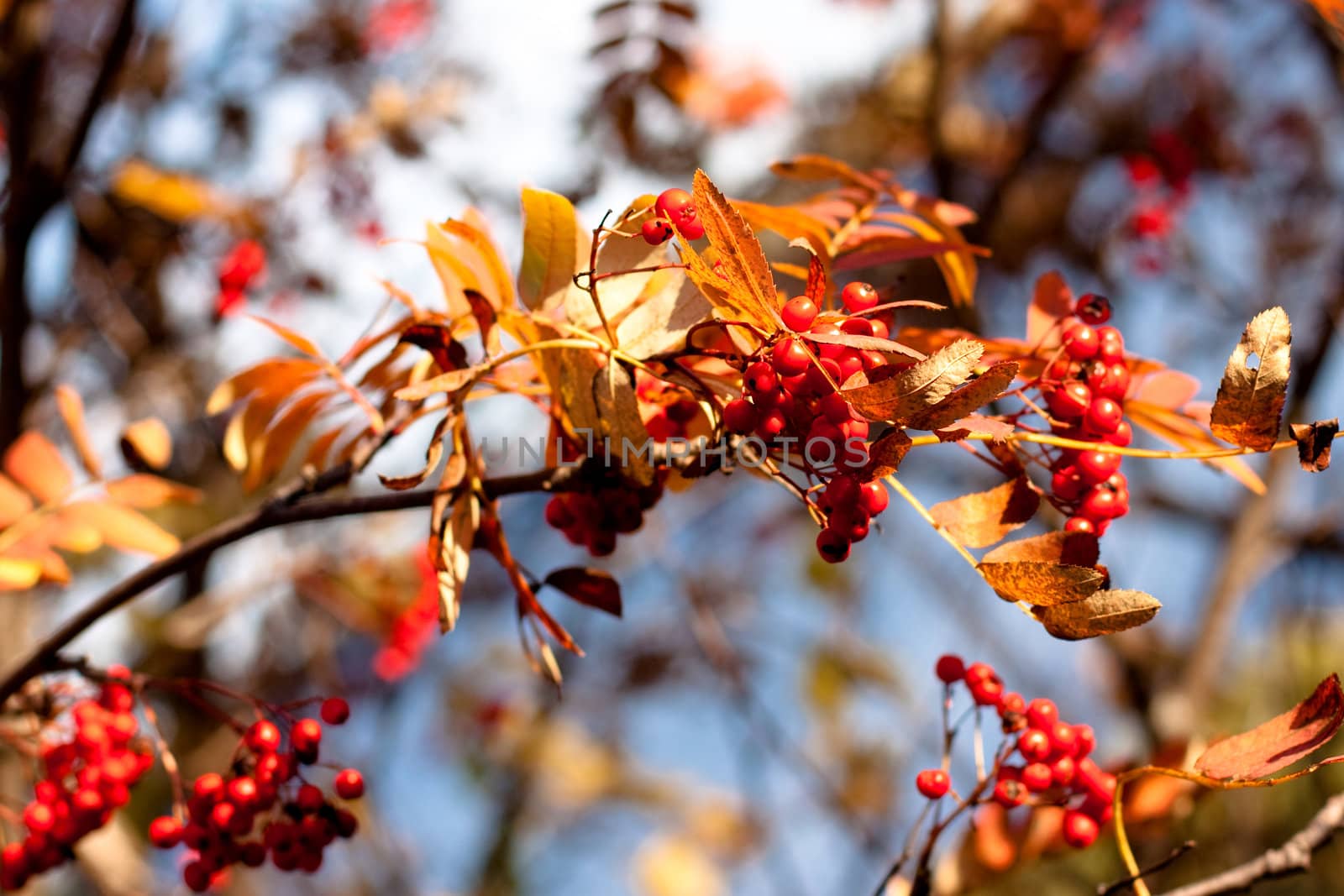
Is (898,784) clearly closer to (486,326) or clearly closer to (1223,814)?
(1223,814)

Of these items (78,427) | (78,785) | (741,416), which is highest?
(741,416)

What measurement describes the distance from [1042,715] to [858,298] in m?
0.41

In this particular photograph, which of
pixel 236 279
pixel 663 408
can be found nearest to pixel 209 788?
pixel 663 408

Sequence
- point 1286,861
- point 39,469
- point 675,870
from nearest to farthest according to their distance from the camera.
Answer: point 1286,861
point 39,469
point 675,870

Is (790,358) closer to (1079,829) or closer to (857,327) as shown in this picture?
(857,327)

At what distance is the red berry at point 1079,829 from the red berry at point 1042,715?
99 mm

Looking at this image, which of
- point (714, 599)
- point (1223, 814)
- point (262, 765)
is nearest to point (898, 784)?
point (714, 599)

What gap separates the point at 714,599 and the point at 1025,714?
439cm

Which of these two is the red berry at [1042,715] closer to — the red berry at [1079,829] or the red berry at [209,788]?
the red berry at [1079,829]

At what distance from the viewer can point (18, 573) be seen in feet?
3.05

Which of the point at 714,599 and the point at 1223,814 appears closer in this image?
the point at 1223,814

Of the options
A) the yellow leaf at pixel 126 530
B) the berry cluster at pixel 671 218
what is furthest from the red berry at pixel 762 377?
the yellow leaf at pixel 126 530

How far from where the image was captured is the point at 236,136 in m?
3.30

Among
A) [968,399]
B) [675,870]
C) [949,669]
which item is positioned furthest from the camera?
[675,870]
